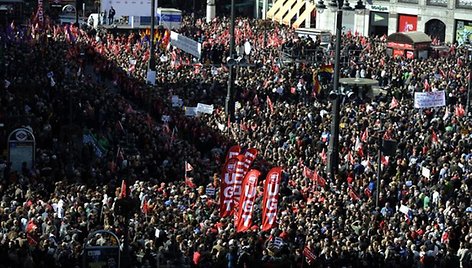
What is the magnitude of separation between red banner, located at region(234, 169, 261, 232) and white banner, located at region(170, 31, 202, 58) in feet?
96.6

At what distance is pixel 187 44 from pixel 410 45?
14.0 meters

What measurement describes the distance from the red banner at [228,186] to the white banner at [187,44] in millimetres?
27619

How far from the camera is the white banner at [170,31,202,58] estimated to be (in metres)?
55.7

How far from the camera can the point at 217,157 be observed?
1501 inches

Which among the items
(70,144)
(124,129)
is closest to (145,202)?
(70,144)

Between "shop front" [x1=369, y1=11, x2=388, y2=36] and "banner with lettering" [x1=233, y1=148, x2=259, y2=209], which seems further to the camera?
"shop front" [x1=369, y1=11, x2=388, y2=36]

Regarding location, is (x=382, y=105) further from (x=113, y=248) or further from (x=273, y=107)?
(x=113, y=248)

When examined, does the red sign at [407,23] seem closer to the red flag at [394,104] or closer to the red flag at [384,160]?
the red flag at [394,104]

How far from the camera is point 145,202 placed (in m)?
28.4

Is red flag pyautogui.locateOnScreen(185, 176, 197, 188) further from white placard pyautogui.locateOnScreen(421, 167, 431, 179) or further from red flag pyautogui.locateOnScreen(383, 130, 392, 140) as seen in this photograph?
red flag pyautogui.locateOnScreen(383, 130, 392, 140)

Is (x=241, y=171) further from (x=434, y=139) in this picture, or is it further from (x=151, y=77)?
(x=151, y=77)

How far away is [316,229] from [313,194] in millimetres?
4887

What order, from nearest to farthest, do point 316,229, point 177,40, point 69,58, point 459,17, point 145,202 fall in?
point 316,229 → point 145,202 → point 69,58 → point 177,40 → point 459,17

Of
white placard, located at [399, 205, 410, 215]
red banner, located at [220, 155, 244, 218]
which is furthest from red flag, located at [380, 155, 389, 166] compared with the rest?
red banner, located at [220, 155, 244, 218]
